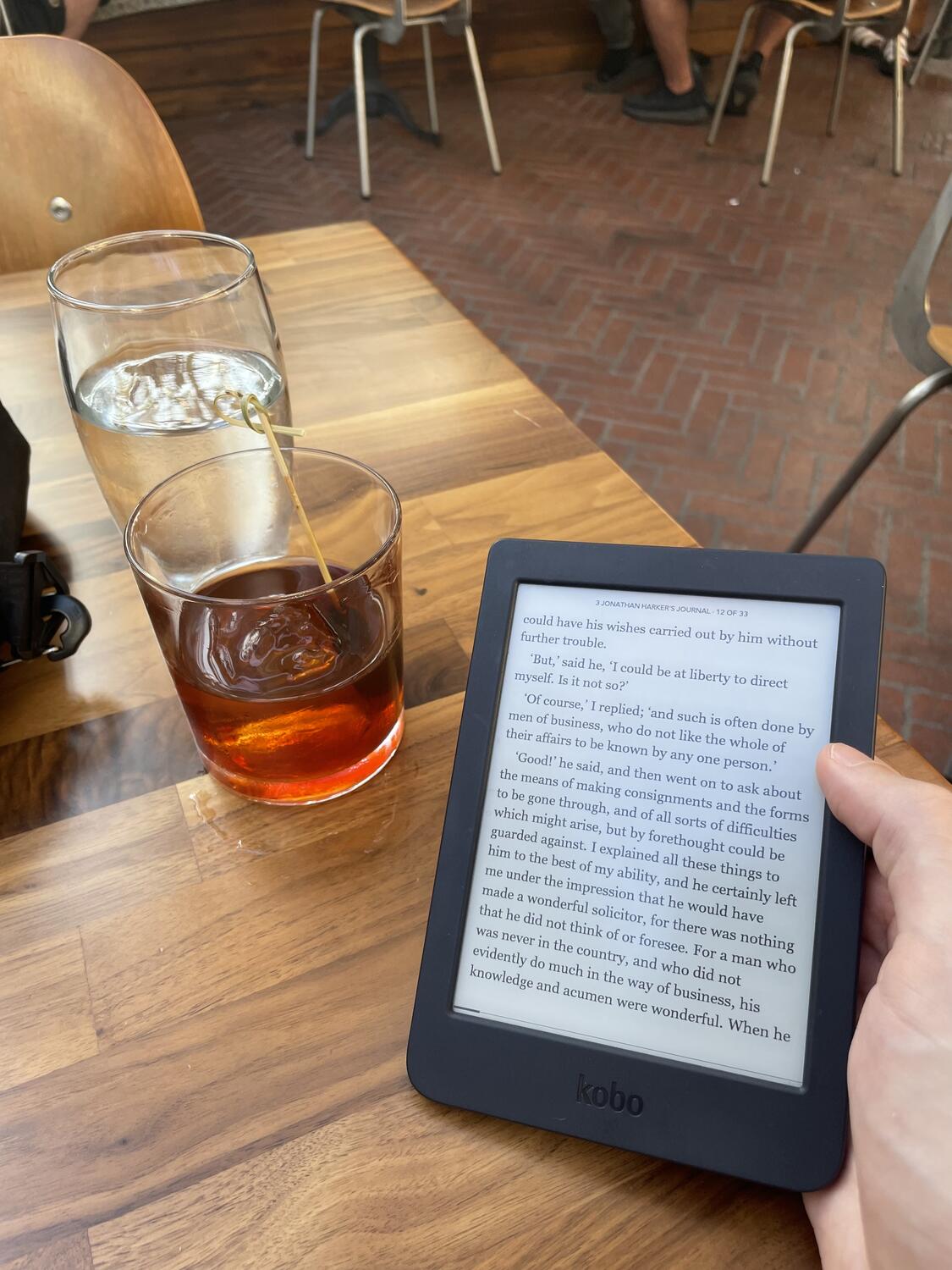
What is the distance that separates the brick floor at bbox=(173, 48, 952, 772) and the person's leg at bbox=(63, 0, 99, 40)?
54cm

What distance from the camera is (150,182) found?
1.20m

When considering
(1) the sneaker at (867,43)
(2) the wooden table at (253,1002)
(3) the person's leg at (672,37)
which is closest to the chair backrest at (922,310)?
(2) the wooden table at (253,1002)

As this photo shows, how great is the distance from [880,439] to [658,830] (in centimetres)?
117

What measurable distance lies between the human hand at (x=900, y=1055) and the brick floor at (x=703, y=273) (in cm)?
133

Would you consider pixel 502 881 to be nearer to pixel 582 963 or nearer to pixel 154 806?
pixel 582 963

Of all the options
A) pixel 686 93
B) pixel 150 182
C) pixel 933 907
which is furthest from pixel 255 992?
pixel 686 93

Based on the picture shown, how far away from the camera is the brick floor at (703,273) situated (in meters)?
2.13

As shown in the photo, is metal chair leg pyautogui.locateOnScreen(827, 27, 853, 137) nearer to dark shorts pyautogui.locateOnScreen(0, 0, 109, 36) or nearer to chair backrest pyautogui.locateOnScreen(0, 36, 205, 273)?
dark shorts pyautogui.locateOnScreen(0, 0, 109, 36)

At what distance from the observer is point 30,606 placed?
60 cm

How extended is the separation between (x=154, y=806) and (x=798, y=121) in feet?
14.7

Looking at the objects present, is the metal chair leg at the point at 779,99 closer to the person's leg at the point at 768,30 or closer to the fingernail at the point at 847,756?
the person's leg at the point at 768,30

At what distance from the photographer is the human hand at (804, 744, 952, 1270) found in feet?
1.21

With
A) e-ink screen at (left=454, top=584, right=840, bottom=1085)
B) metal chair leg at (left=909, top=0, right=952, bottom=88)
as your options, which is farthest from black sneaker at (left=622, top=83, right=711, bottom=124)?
e-ink screen at (left=454, top=584, right=840, bottom=1085)

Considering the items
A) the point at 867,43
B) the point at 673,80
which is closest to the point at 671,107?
the point at 673,80
